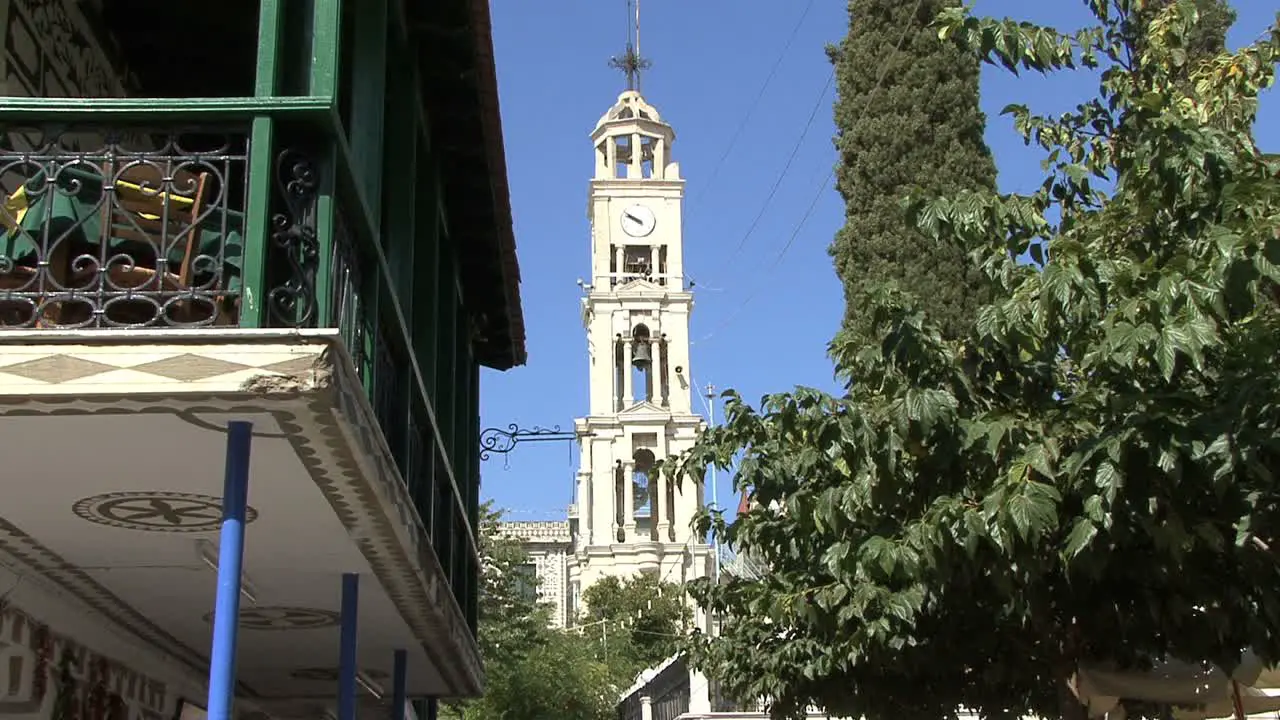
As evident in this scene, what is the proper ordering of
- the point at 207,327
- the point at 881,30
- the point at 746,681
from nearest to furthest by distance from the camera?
the point at 207,327, the point at 746,681, the point at 881,30

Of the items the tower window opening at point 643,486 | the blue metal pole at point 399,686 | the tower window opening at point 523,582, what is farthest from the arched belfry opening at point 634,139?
the blue metal pole at point 399,686

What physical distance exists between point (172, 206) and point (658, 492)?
65083 millimetres

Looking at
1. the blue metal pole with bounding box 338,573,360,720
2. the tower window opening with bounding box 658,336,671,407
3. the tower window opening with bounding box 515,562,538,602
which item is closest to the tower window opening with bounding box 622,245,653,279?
the tower window opening with bounding box 658,336,671,407

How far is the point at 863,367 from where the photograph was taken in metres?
7.53

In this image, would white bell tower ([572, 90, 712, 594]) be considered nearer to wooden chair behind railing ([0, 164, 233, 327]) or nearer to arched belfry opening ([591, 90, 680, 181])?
arched belfry opening ([591, 90, 680, 181])

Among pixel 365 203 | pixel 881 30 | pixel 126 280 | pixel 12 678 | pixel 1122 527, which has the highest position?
pixel 881 30

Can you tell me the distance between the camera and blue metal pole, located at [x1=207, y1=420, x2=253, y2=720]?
482 centimetres

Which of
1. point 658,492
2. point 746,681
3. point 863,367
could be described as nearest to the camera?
point 863,367

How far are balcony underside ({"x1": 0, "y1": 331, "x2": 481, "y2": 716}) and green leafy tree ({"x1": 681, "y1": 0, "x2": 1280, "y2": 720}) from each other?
7.56 ft

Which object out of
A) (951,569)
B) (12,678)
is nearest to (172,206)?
(12,678)

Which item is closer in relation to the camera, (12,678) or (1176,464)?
(1176,464)

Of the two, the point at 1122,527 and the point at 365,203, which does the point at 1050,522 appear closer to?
the point at 1122,527

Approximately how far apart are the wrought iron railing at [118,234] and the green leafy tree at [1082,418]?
10.4ft

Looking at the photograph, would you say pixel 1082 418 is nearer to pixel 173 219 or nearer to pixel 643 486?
pixel 173 219
